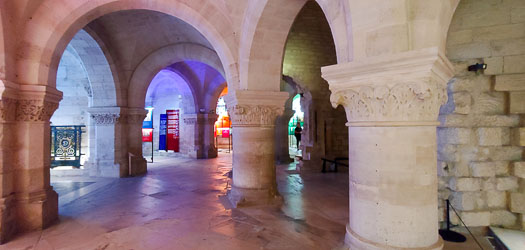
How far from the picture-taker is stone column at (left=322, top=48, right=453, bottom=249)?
164 cm

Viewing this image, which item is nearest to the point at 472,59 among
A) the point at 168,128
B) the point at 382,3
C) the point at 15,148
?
the point at 382,3

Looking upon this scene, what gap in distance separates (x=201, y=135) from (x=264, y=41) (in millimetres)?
7963

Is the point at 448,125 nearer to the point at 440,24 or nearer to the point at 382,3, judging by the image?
the point at 440,24

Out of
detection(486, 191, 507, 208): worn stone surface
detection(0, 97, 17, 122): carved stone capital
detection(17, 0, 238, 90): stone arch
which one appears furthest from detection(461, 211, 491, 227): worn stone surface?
detection(0, 97, 17, 122): carved stone capital

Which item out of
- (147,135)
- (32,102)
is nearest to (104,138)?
(32,102)

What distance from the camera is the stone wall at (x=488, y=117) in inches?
121

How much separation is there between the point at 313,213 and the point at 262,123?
5.08 ft

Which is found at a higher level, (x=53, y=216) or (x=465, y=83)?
(x=465, y=83)

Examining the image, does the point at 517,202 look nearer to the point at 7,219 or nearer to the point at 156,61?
the point at 7,219

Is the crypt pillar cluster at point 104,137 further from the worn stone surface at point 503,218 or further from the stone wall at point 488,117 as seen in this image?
the worn stone surface at point 503,218

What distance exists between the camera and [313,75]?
8.09 metres

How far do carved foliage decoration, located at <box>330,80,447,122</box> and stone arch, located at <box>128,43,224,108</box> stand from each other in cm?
665

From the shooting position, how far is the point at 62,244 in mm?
2965

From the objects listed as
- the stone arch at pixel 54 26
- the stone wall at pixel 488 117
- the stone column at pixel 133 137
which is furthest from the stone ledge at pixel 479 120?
the stone column at pixel 133 137
